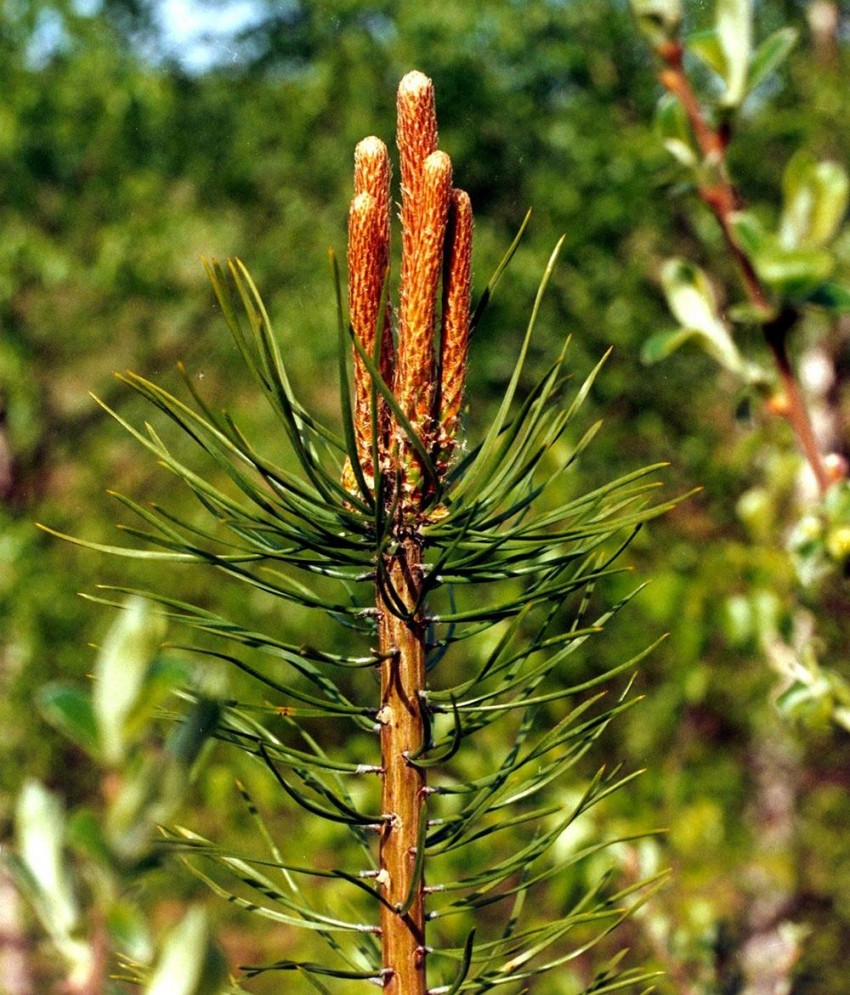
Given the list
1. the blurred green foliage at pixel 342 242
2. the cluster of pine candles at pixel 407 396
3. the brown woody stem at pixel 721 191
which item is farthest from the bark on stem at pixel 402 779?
the blurred green foliage at pixel 342 242

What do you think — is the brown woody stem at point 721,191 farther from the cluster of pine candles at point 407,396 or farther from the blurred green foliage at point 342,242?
the blurred green foliage at point 342,242

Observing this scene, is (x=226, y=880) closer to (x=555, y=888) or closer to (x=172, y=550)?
(x=555, y=888)

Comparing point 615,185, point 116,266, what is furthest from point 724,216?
point 116,266

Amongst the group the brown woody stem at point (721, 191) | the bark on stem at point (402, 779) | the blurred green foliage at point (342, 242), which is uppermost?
the brown woody stem at point (721, 191)

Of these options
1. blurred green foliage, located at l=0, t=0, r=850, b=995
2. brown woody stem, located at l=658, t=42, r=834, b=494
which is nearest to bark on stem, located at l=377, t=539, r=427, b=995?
brown woody stem, located at l=658, t=42, r=834, b=494

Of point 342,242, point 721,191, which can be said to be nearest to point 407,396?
point 721,191

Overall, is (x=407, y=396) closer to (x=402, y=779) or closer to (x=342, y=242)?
(x=402, y=779)

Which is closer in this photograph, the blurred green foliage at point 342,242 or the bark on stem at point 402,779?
the bark on stem at point 402,779

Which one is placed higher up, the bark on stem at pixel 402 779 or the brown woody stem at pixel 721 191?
the brown woody stem at pixel 721 191
